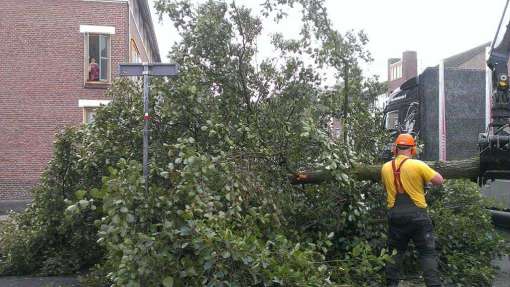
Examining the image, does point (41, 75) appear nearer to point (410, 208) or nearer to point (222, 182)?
point (222, 182)

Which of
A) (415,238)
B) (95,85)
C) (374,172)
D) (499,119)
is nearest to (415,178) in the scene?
(415,238)

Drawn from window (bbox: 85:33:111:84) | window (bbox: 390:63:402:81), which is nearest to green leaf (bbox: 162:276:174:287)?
window (bbox: 85:33:111:84)

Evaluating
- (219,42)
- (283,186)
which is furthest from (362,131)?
(219,42)

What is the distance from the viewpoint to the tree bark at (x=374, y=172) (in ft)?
20.4

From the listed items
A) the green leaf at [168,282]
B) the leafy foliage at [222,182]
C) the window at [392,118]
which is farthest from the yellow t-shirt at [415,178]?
the window at [392,118]

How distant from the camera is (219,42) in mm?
6762

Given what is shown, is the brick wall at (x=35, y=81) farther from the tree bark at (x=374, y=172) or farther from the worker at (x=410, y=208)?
the worker at (x=410, y=208)

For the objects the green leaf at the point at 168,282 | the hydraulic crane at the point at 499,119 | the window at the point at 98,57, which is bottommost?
the green leaf at the point at 168,282

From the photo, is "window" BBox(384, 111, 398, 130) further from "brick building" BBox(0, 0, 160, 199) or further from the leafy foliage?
"brick building" BBox(0, 0, 160, 199)

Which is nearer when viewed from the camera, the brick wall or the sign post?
the sign post

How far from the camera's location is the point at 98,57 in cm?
1922

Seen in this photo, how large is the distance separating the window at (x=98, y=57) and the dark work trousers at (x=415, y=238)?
595 inches

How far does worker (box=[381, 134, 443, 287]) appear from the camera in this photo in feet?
17.5

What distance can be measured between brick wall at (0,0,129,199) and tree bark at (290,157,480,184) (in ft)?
44.7
